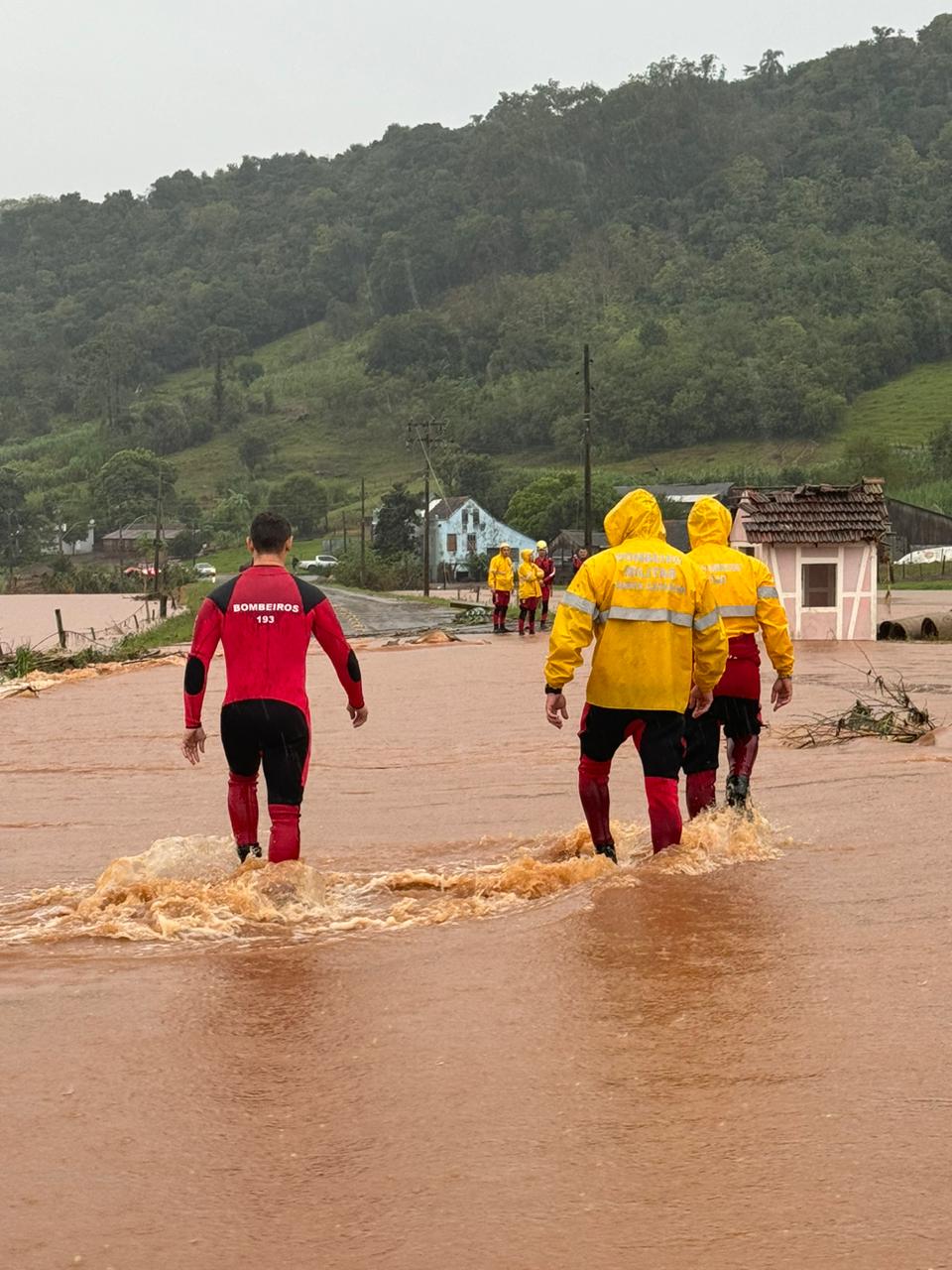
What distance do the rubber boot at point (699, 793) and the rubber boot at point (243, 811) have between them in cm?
233

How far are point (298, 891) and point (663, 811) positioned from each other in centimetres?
172

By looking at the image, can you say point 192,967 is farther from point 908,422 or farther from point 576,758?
point 908,422

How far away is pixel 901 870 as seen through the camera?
7594mm

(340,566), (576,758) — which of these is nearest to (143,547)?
(340,566)

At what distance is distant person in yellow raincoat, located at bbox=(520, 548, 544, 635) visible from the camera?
32156mm

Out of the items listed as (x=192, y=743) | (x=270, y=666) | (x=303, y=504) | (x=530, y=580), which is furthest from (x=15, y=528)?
(x=270, y=666)

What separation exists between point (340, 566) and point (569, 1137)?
88.9m

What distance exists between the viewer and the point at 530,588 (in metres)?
32.3

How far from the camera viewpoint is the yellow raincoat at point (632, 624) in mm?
7582

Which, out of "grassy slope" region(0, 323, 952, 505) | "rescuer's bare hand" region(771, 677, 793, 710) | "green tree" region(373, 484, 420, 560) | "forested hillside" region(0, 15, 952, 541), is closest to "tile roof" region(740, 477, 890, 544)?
"rescuer's bare hand" region(771, 677, 793, 710)

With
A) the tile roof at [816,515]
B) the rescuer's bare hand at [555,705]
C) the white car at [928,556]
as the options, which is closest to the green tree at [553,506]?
the white car at [928,556]

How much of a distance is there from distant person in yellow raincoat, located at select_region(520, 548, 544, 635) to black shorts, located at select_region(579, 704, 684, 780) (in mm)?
23805

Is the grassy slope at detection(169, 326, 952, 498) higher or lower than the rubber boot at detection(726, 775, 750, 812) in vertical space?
higher

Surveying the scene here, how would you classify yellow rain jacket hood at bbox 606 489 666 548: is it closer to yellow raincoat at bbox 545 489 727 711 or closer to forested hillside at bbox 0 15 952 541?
yellow raincoat at bbox 545 489 727 711
